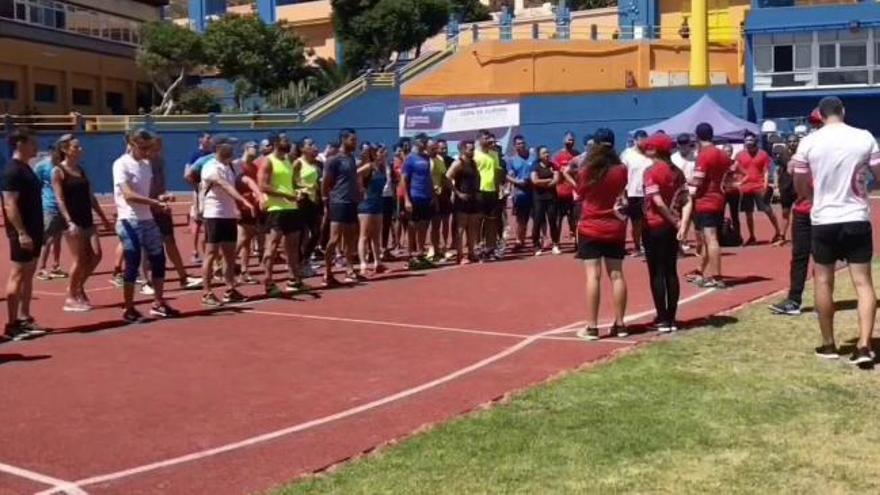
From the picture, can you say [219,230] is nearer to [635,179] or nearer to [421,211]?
[421,211]

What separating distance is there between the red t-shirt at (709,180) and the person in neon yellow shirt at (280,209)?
4.67m

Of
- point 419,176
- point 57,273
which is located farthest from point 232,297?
point 419,176

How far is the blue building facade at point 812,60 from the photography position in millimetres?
46250

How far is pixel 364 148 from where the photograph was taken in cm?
1664

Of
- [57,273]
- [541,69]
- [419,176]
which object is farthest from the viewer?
[541,69]

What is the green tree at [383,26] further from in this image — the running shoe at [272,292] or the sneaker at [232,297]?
the sneaker at [232,297]

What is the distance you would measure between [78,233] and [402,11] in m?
48.7

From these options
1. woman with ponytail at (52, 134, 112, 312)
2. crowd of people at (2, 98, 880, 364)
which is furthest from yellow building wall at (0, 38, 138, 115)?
woman with ponytail at (52, 134, 112, 312)

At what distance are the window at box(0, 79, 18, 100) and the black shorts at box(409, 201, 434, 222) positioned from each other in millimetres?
38323

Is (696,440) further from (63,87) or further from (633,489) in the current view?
(63,87)

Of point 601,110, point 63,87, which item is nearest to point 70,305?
point 601,110

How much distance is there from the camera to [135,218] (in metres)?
11.3

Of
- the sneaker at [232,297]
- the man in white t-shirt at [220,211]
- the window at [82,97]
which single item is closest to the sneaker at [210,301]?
the man in white t-shirt at [220,211]

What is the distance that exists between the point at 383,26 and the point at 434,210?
43.9 m
